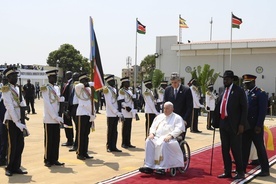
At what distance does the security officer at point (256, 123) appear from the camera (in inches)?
283

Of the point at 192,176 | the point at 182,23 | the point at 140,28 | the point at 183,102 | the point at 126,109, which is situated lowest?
the point at 192,176

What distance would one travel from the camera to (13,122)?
22.2 ft

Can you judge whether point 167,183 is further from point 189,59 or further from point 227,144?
point 189,59

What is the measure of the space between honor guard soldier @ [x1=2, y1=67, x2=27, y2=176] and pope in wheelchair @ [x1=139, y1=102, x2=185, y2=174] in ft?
7.17

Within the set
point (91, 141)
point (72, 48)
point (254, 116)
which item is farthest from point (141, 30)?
point (72, 48)

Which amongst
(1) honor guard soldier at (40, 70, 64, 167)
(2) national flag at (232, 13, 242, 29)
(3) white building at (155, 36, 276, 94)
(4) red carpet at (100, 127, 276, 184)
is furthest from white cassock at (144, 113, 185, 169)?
(3) white building at (155, 36, 276, 94)

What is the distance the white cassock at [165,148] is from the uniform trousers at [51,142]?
1.91 metres

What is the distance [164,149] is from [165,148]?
0.08 feet

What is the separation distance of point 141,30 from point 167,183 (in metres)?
25.6

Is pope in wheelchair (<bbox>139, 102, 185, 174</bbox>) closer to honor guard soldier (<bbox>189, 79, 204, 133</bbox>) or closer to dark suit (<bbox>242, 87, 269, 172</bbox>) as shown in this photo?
dark suit (<bbox>242, 87, 269, 172</bbox>)

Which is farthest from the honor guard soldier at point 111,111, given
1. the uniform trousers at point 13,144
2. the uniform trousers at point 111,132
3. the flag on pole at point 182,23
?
the flag on pole at point 182,23

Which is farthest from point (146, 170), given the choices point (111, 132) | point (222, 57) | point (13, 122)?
point (222, 57)

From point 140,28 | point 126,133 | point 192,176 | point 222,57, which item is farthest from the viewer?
point 222,57

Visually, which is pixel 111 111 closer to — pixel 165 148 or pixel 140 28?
pixel 165 148
